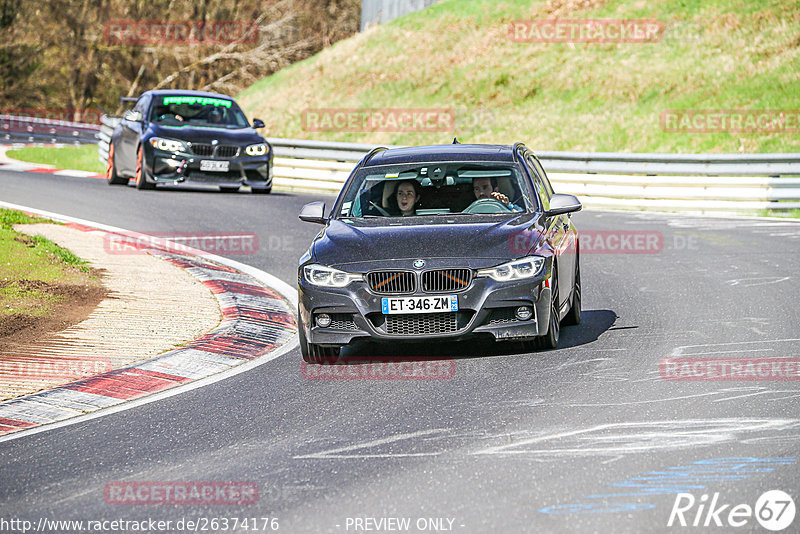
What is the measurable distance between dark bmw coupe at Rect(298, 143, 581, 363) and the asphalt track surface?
34cm

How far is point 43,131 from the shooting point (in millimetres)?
39906

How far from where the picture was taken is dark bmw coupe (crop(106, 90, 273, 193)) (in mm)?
20438

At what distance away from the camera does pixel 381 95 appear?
125 feet

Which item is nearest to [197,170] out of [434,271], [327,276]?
[327,276]

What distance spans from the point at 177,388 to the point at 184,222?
959 cm

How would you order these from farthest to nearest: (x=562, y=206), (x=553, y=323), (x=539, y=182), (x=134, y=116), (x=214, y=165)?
(x=134, y=116) → (x=214, y=165) → (x=539, y=182) → (x=562, y=206) → (x=553, y=323)

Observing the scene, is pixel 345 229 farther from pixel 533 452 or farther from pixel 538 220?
pixel 533 452

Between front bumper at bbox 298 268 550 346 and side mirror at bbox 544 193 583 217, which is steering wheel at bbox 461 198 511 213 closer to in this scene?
side mirror at bbox 544 193 583 217

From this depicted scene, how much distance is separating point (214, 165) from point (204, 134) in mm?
556

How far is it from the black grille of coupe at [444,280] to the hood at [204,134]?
1265 cm

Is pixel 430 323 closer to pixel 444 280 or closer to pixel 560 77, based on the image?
pixel 444 280

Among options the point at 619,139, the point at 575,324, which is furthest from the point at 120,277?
the point at 619,139

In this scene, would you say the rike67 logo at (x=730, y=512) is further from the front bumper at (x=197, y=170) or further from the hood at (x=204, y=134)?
the hood at (x=204, y=134)

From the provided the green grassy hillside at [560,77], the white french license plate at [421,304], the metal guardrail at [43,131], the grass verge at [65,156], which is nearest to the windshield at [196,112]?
the grass verge at [65,156]
